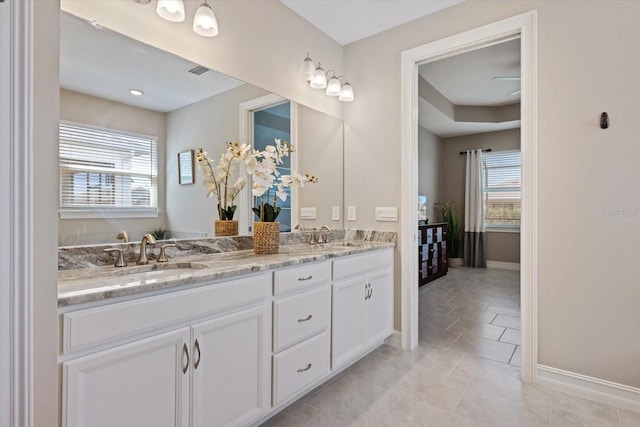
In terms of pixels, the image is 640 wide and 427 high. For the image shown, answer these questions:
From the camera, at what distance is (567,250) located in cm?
203

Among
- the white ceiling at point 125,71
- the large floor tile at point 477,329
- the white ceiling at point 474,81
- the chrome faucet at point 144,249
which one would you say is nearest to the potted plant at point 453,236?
the white ceiling at point 474,81

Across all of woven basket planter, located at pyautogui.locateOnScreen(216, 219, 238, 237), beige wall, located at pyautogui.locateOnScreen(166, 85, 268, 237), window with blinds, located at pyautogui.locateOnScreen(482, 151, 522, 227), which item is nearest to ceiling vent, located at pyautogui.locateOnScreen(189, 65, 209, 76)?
beige wall, located at pyautogui.locateOnScreen(166, 85, 268, 237)

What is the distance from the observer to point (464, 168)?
22.1 ft

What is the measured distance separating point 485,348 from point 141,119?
9.62 ft

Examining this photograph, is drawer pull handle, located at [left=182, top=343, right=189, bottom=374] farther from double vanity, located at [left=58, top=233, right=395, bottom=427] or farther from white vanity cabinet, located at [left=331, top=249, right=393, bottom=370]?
white vanity cabinet, located at [left=331, top=249, right=393, bottom=370]

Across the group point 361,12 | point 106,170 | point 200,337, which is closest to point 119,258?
point 106,170

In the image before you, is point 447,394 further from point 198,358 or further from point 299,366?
point 198,358

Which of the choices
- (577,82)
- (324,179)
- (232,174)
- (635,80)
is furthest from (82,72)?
(635,80)

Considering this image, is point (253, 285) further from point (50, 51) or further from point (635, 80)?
point (635, 80)

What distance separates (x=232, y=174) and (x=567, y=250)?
2.14 meters

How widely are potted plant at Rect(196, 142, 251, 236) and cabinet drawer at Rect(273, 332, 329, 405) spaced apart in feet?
2.71

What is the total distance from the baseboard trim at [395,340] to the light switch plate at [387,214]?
0.94 metres

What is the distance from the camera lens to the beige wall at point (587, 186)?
1.87m

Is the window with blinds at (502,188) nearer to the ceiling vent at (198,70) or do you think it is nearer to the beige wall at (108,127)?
the ceiling vent at (198,70)
